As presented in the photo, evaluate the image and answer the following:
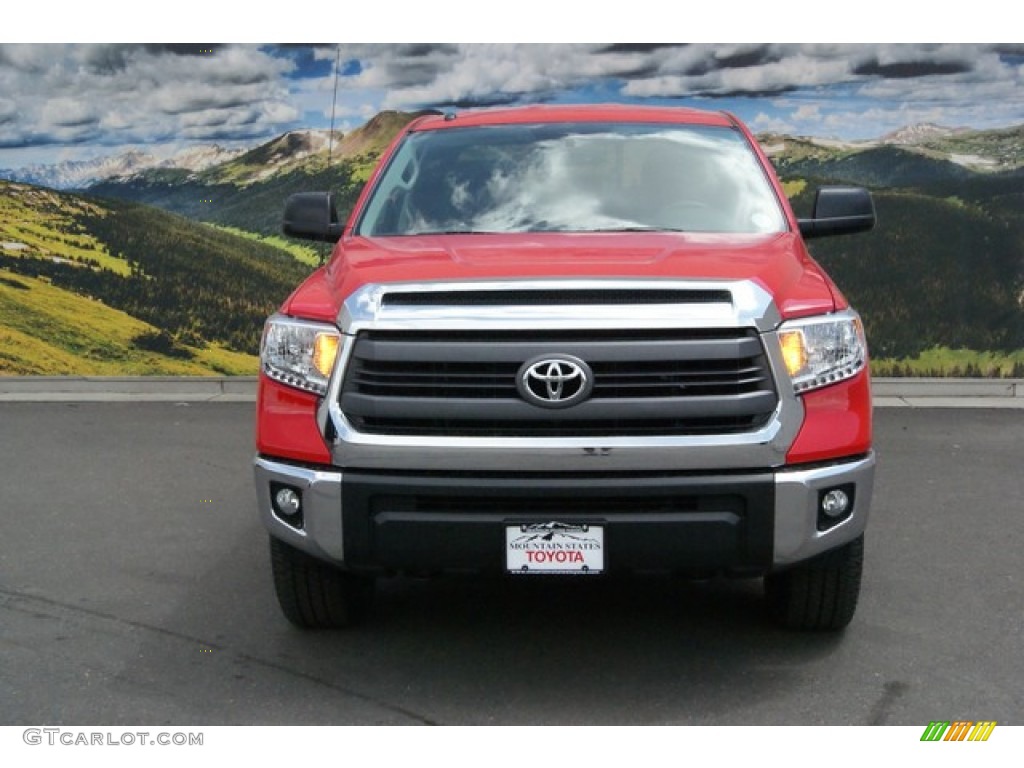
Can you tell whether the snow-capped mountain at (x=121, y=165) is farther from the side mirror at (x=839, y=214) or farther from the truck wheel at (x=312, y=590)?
the truck wheel at (x=312, y=590)

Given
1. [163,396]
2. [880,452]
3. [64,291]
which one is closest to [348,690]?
[880,452]

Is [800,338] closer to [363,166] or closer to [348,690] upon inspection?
[348,690]

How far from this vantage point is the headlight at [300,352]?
4.67 metres

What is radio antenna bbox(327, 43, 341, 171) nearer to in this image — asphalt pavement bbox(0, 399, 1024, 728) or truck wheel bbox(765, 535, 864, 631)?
asphalt pavement bbox(0, 399, 1024, 728)

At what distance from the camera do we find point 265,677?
4.79 metres

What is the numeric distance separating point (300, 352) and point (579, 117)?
2231mm

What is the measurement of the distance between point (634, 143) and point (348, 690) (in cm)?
272

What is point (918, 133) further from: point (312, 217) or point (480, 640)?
point (480, 640)

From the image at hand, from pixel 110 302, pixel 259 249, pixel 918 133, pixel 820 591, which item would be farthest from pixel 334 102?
pixel 820 591

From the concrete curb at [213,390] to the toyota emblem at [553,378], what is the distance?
299 inches

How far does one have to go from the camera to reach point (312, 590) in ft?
16.7

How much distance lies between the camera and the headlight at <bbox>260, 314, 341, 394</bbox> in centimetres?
467
